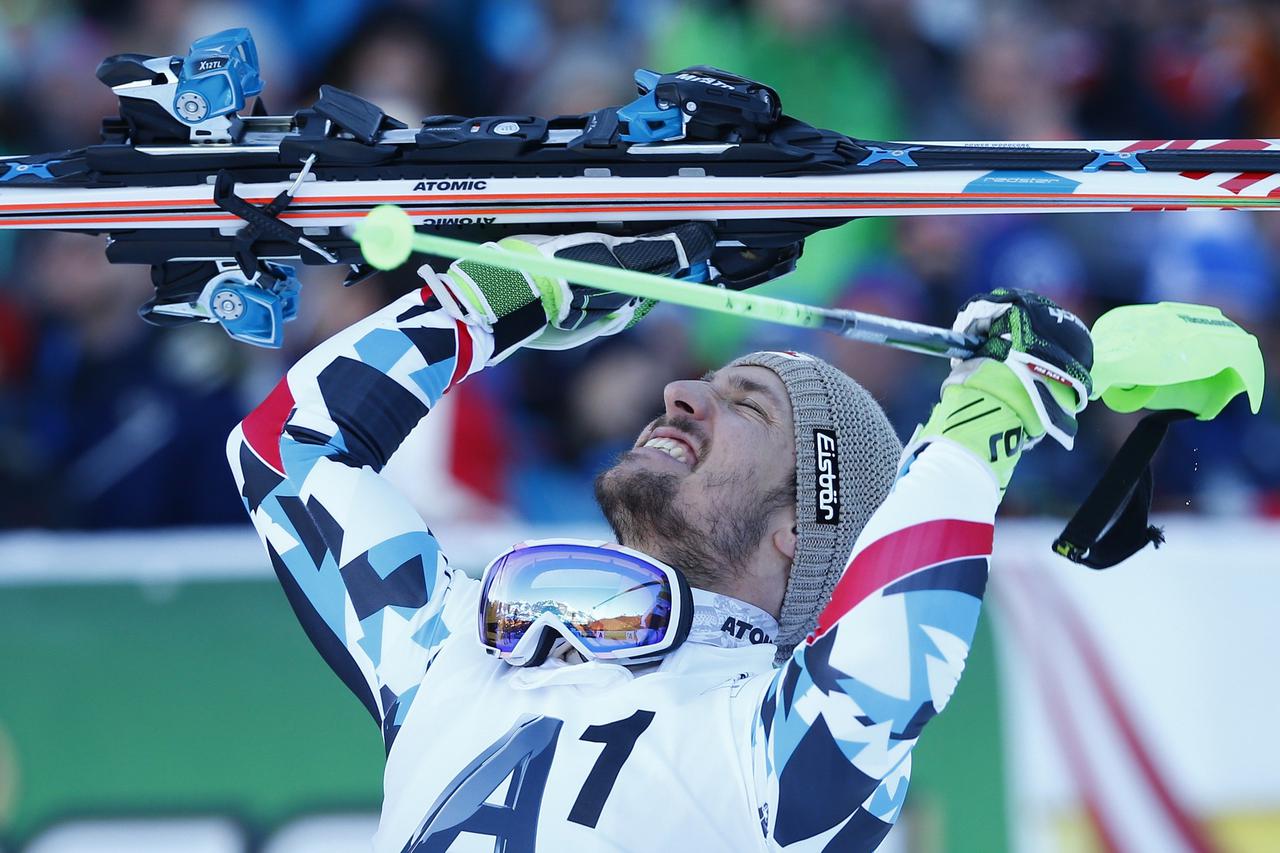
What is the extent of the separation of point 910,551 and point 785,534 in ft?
1.61

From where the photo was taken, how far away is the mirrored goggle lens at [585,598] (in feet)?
7.71

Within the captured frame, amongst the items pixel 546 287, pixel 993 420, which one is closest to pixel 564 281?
pixel 546 287

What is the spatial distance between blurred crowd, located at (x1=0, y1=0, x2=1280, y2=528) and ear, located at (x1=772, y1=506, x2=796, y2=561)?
6.93 ft

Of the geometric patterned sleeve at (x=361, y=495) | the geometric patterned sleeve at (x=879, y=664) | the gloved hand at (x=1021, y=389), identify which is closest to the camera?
the geometric patterned sleeve at (x=879, y=664)

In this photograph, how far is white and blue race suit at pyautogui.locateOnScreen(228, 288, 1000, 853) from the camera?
205 centimetres

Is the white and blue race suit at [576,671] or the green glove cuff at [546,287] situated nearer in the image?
the white and blue race suit at [576,671]

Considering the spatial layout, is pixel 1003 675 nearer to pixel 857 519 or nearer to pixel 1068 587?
pixel 1068 587

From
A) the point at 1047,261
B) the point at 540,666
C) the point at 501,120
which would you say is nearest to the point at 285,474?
the point at 540,666

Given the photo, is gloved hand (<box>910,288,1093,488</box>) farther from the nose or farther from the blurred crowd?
the blurred crowd

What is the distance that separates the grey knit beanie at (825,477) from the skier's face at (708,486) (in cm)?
3

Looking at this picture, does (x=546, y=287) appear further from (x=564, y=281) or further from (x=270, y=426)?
(x=270, y=426)

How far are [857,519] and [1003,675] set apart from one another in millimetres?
1691

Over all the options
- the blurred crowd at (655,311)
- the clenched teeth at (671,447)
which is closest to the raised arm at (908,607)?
the clenched teeth at (671,447)

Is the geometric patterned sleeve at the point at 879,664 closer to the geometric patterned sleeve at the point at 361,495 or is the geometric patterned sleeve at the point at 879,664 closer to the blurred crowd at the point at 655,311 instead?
the geometric patterned sleeve at the point at 361,495
